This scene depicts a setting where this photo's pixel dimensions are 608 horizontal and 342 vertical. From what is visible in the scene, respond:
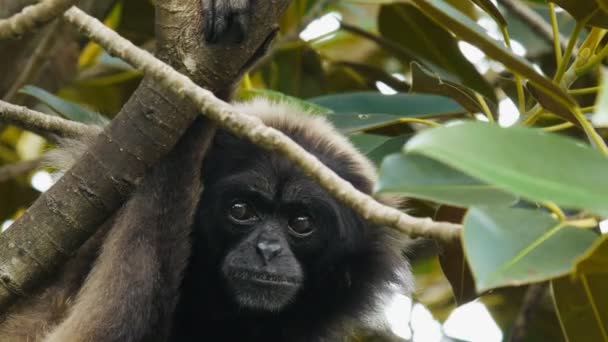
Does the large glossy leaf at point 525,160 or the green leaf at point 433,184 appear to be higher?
the large glossy leaf at point 525,160

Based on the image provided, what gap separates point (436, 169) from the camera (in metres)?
2.62

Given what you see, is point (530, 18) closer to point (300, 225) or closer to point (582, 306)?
point (300, 225)

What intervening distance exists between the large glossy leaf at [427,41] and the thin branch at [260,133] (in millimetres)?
2706

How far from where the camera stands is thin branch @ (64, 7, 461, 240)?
2.55m

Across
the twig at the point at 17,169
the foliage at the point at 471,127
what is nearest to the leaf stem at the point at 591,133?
the foliage at the point at 471,127

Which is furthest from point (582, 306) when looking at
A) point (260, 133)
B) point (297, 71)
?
point (297, 71)

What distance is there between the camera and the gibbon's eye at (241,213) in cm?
443

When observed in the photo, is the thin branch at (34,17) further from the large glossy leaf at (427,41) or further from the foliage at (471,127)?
the large glossy leaf at (427,41)

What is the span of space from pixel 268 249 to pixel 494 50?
1592mm

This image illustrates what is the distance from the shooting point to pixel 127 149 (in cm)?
339

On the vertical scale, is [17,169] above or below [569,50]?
below

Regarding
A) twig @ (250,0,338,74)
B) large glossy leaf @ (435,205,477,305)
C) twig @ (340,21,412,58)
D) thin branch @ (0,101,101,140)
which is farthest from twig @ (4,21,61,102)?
large glossy leaf @ (435,205,477,305)

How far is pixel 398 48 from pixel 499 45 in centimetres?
287

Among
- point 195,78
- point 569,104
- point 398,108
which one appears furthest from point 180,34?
point 398,108
